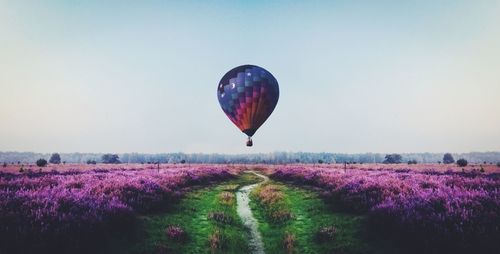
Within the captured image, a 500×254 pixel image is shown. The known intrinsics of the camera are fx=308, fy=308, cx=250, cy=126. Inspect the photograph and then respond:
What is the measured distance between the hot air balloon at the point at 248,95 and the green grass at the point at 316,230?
12434 millimetres

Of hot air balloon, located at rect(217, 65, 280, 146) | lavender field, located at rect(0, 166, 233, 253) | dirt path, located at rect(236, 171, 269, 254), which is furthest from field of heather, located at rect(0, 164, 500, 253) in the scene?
hot air balloon, located at rect(217, 65, 280, 146)

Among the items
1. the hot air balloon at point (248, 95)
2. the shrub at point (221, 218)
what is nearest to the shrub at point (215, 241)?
the shrub at point (221, 218)

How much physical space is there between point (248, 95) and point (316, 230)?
17.0 metres

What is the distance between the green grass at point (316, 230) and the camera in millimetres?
9523

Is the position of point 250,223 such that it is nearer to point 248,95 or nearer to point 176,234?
point 176,234

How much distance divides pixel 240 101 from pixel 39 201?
62.3 ft

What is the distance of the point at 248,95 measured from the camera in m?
27.0

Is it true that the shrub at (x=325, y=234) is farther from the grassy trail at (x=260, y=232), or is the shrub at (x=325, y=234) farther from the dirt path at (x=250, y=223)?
the dirt path at (x=250, y=223)

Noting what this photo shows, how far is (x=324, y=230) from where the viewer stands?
1102 centimetres

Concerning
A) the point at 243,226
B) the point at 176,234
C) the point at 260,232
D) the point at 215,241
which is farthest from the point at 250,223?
the point at 176,234

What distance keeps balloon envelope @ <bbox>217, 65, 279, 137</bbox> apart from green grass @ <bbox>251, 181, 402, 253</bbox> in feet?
40.8

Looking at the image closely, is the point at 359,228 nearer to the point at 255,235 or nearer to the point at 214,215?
the point at 255,235

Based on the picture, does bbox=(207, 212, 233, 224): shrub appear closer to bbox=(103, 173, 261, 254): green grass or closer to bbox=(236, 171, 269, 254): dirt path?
bbox=(103, 173, 261, 254): green grass

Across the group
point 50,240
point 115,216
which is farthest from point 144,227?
point 50,240
